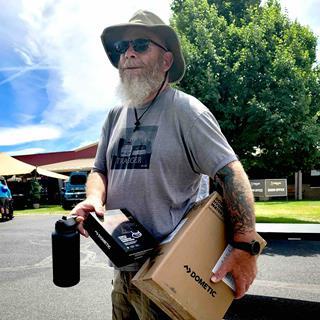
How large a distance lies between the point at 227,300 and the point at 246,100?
10497 mm

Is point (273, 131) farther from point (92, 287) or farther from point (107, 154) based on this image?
point (107, 154)

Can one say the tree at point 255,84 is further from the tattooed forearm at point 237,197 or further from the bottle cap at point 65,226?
the bottle cap at point 65,226

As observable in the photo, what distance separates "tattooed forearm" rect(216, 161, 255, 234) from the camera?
1509 millimetres

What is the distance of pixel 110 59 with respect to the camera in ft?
7.51

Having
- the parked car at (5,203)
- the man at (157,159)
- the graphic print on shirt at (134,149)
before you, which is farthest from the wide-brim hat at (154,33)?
the parked car at (5,203)

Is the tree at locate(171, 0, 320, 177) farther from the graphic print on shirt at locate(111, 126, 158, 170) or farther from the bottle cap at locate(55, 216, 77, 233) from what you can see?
the bottle cap at locate(55, 216, 77, 233)

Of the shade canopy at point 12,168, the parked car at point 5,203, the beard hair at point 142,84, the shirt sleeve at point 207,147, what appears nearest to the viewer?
the shirt sleeve at point 207,147

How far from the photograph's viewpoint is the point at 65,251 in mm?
1516

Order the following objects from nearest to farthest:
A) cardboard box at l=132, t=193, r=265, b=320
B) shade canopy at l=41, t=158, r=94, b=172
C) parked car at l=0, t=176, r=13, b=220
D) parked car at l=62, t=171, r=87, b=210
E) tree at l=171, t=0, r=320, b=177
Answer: cardboard box at l=132, t=193, r=265, b=320 < tree at l=171, t=0, r=320, b=177 < parked car at l=0, t=176, r=13, b=220 < parked car at l=62, t=171, r=87, b=210 < shade canopy at l=41, t=158, r=94, b=172

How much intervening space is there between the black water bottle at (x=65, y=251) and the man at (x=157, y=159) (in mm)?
83

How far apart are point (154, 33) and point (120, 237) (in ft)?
3.70

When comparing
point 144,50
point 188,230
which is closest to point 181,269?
point 188,230

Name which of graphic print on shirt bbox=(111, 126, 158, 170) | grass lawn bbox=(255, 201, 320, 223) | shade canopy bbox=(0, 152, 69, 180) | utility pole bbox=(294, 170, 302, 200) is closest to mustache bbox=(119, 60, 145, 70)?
graphic print on shirt bbox=(111, 126, 158, 170)

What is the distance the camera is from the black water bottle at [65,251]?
4.96ft
